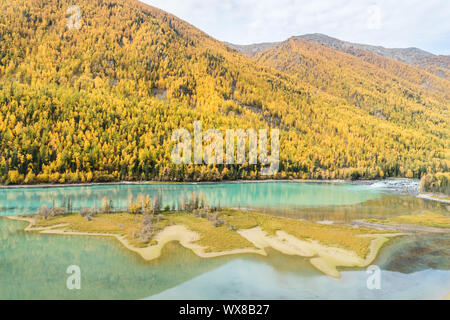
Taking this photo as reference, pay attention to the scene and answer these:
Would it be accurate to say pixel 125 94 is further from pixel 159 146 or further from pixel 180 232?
pixel 180 232

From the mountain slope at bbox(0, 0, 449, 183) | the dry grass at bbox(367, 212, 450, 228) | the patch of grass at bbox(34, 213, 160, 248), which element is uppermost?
the mountain slope at bbox(0, 0, 449, 183)

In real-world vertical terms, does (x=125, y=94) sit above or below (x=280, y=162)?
above

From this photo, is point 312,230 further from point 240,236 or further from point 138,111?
point 138,111

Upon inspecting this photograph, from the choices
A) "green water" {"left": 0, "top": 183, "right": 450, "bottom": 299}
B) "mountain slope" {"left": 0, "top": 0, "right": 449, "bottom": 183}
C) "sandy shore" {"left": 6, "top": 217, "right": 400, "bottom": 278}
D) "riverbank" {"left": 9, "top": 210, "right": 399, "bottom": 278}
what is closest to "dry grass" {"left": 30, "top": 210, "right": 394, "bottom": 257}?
"riverbank" {"left": 9, "top": 210, "right": 399, "bottom": 278}

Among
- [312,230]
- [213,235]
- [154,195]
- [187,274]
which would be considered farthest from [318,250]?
[154,195]

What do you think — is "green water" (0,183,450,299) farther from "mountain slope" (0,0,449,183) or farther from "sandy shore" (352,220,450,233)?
"mountain slope" (0,0,449,183)
